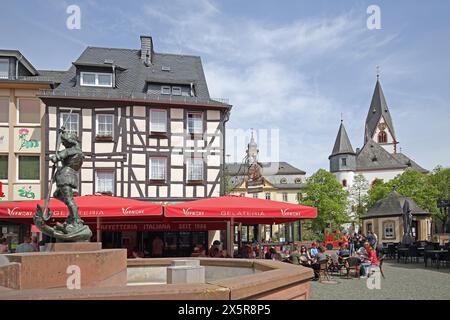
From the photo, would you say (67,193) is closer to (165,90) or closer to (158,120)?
(158,120)

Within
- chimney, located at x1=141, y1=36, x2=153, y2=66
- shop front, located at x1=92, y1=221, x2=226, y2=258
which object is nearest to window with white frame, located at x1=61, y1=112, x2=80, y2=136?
shop front, located at x1=92, y1=221, x2=226, y2=258

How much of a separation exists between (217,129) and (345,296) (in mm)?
15658

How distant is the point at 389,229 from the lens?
38.2 meters

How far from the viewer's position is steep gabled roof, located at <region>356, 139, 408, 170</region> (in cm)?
8750

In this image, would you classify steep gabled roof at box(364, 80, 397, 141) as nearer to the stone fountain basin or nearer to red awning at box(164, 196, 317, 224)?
red awning at box(164, 196, 317, 224)

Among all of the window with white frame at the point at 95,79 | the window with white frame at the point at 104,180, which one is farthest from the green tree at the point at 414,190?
the window with white frame at the point at 104,180

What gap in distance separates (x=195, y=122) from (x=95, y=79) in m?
6.13


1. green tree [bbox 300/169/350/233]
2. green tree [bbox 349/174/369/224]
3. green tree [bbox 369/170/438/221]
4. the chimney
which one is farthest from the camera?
green tree [bbox 349/174/369/224]

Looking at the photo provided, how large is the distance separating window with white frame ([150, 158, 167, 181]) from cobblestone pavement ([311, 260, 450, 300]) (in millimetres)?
11669

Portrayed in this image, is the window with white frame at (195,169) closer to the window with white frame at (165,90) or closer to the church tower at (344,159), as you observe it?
the window with white frame at (165,90)

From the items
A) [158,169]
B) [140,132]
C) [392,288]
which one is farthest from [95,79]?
[392,288]

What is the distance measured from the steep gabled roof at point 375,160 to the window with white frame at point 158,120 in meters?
71.0
